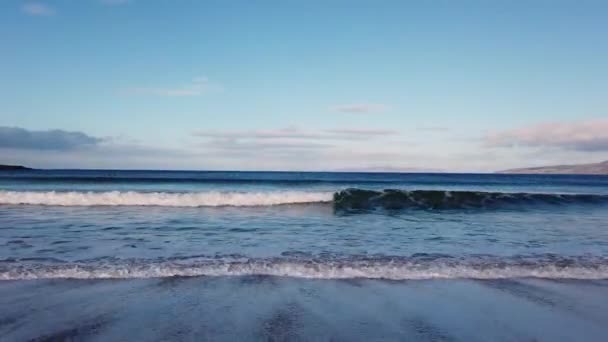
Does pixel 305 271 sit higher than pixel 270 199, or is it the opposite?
pixel 270 199

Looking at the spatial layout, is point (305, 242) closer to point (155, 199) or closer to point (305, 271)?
point (305, 271)

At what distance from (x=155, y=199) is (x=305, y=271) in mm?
15246

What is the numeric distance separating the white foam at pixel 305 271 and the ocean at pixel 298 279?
32 mm

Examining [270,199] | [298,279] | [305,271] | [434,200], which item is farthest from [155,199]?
[298,279]

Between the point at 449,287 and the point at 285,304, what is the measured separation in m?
2.51

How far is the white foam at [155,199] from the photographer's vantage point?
21000 millimetres

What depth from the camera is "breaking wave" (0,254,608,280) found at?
7.38 metres

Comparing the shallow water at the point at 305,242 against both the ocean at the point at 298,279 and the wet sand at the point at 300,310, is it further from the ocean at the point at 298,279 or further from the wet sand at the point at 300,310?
the wet sand at the point at 300,310

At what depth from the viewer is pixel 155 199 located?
21.3 m

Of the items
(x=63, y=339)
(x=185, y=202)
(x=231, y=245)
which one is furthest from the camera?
(x=185, y=202)

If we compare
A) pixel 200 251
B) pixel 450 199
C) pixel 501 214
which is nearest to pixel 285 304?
pixel 200 251

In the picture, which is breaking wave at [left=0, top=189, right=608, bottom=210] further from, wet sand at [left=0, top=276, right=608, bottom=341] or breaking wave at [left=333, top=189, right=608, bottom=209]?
wet sand at [left=0, top=276, right=608, bottom=341]

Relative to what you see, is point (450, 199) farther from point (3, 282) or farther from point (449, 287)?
point (3, 282)

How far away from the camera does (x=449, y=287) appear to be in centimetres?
682
